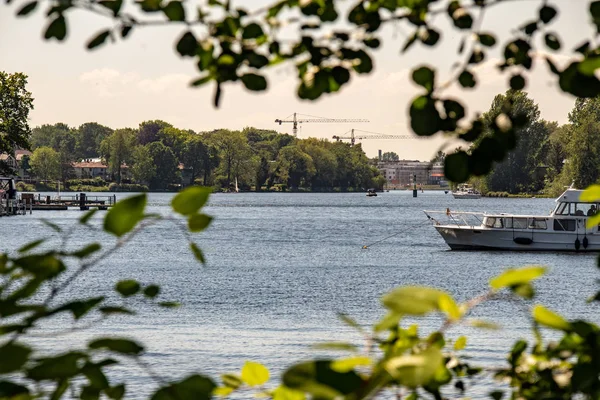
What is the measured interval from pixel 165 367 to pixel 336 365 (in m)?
15.5

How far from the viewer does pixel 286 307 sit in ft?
87.6

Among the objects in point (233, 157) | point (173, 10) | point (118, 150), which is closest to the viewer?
point (173, 10)

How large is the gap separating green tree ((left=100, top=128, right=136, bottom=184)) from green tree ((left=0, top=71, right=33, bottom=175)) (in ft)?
404

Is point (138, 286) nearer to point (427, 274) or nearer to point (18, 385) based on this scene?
point (18, 385)

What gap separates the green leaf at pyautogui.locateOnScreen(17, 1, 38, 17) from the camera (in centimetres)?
220

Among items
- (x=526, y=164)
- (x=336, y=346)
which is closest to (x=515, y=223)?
(x=336, y=346)

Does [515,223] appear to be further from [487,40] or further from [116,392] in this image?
[116,392]

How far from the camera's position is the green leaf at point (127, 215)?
6.51 feet

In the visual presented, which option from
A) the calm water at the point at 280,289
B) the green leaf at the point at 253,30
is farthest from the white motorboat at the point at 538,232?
the green leaf at the point at 253,30

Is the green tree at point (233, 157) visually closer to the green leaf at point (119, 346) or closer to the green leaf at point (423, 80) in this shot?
the green leaf at point (423, 80)

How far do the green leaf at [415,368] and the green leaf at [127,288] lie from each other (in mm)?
829

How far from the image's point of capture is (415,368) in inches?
63.5

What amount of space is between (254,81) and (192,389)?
2.81ft

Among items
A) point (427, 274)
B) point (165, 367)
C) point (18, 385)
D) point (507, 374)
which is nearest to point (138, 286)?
point (18, 385)
